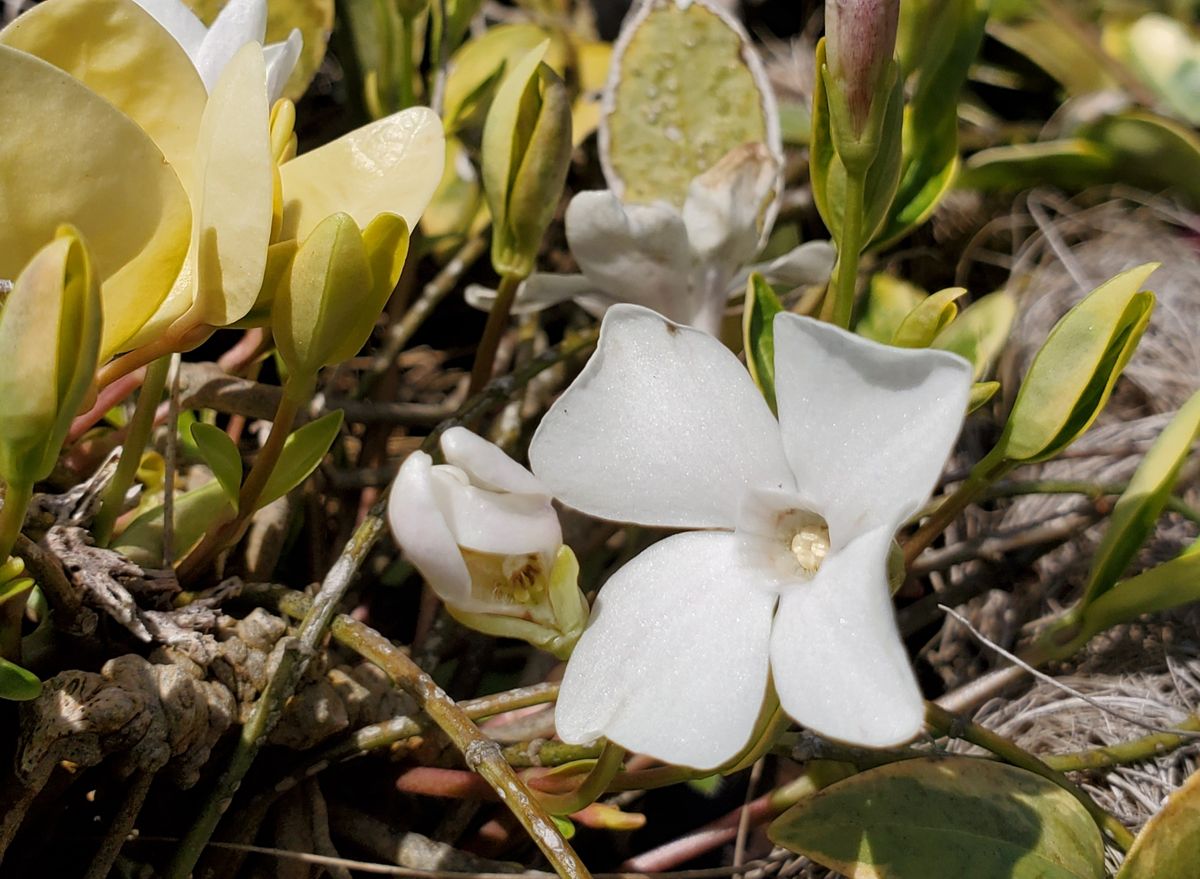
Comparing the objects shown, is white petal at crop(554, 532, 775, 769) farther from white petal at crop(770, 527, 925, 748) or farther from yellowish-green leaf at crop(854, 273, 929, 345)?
yellowish-green leaf at crop(854, 273, 929, 345)

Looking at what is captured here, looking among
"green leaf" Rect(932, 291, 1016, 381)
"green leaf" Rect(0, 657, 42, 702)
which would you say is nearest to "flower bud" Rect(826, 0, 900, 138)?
"green leaf" Rect(932, 291, 1016, 381)

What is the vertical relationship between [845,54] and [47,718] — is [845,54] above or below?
above

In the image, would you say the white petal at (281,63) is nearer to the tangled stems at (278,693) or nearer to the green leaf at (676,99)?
the tangled stems at (278,693)

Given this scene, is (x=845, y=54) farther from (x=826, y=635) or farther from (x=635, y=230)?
(x=826, y=635)

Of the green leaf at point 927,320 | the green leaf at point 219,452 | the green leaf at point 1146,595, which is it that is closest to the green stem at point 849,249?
the green leaf at point 927,320

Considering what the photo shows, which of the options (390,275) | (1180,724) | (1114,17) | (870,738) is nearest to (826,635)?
(870,738)

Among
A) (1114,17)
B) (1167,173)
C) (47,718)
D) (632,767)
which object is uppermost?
(1114,17)

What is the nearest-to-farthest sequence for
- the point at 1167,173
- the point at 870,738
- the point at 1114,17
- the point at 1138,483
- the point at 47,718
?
the point at 870,738 < the point at 47,718 < the point at 1138,483 < the point at 1167,173 < the point at 1114,17

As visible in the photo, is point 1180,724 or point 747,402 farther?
point 1180,724
